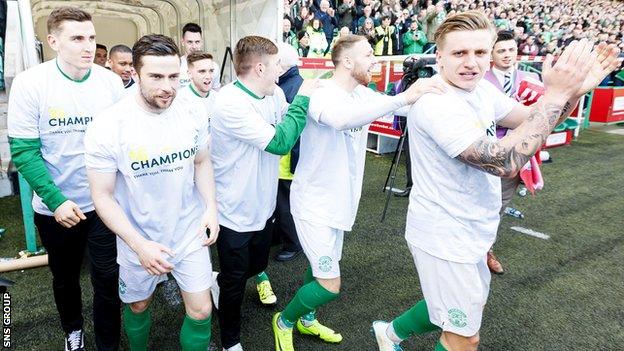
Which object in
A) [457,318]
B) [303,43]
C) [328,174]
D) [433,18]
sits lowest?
[457,318]

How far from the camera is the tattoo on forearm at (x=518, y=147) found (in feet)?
5.43

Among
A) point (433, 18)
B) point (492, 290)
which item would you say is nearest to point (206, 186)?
point (492, 290)

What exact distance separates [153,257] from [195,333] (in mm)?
507

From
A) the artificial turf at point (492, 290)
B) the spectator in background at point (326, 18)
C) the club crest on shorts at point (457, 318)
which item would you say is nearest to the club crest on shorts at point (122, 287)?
the artificial turf at point (492, 290)

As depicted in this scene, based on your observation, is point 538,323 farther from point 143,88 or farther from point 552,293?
point 143,88

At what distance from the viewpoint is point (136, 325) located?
2.42m

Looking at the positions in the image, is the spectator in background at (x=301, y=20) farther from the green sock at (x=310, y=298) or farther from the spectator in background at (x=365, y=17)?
the green sock at (x=310, y=298)

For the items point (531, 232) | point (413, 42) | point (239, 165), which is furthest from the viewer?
point (413, 42)

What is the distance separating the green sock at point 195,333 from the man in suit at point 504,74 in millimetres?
2674

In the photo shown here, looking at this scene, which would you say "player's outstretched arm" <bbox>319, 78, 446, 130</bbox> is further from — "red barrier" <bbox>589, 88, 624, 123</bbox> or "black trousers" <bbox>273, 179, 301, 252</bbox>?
"red barrier" <bbox>589, 88, 624, 123</bbox>

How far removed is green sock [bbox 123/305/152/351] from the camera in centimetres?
240

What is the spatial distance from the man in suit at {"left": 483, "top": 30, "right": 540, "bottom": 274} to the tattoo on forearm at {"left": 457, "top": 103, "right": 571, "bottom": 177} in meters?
2.24

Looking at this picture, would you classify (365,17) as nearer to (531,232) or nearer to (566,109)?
(531,232)

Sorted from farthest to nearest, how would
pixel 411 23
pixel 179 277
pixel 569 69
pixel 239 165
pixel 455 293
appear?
pixel 411 23 < pixel 239 165 < pixel 179 277 < pixel 455 293 < pixel 569 69
